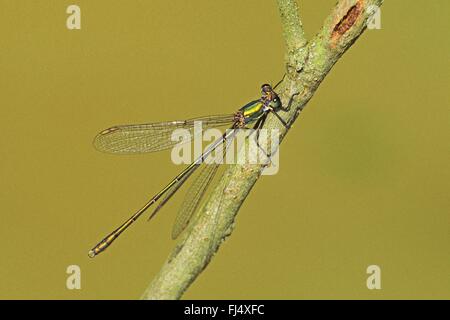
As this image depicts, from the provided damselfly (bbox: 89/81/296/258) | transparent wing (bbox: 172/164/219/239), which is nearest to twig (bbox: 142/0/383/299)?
transparent wing (bbox: 172/164/219/239)

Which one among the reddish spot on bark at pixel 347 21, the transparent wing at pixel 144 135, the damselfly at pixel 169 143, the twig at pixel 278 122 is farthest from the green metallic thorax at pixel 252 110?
the reddish spot on bark at pixel 347 21

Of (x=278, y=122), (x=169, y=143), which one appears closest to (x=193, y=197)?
(x=169, y=143)

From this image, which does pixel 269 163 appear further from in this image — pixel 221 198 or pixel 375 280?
pixel 375 280

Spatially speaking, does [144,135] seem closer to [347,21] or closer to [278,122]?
[278,122]
